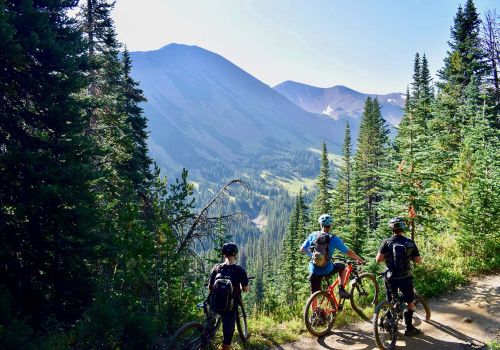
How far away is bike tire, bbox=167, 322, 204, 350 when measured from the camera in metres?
6.17

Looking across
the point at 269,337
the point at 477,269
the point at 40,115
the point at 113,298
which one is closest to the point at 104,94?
the point at 40,115

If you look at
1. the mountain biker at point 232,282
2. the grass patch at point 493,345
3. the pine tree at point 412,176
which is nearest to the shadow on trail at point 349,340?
the grass patch at point 493,345

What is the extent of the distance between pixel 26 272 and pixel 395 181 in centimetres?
1105

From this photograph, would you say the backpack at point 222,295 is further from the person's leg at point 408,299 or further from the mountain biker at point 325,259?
the person's leg at point 408,299

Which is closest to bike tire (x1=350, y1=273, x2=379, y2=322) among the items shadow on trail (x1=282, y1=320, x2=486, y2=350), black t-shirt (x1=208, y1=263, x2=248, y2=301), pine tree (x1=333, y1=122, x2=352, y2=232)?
shadow on trail (x1=282, y1=320, x2=486, y2=350)

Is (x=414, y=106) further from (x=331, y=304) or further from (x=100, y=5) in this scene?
(x=100, y=5)

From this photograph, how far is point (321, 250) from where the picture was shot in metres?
7.91

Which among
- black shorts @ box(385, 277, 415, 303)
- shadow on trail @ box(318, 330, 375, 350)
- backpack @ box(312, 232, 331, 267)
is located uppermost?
backpack @ box(312, 232, 331, 267)

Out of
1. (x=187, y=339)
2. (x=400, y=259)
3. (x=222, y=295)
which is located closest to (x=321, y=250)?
(x=400, y=259)

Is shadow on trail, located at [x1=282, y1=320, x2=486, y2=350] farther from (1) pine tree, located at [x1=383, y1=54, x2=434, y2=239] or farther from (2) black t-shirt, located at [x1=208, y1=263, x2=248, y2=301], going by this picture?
(1) pine tree, located at [x1=383, y1=54, x2=434, y2=239]

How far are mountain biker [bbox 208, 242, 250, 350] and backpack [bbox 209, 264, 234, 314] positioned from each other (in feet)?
0.42

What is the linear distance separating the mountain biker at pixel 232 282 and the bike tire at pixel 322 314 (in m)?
1.97

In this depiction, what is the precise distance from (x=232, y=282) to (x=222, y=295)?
319 mm

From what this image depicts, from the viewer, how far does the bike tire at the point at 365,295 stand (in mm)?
8698
